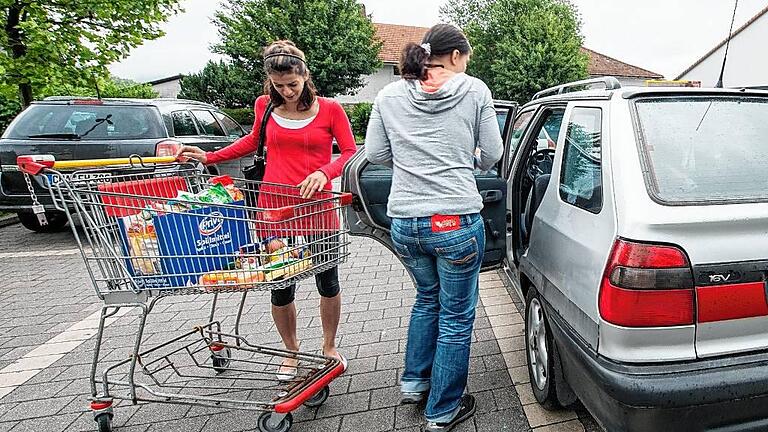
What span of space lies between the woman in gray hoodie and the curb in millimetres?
8509

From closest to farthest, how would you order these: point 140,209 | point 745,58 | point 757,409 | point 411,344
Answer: point 757,409, point 140,209, point 411,344, point 745,58

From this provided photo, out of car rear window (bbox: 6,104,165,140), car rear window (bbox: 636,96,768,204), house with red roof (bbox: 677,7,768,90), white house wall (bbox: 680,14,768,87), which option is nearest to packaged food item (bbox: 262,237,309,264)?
car rear window (bbox: 636,96,768,204)

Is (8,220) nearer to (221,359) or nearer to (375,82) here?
(221,359)

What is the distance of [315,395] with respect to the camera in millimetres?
2729

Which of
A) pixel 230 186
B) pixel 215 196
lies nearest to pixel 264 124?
pixel 230 186

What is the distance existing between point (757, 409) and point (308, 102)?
2.35 meters

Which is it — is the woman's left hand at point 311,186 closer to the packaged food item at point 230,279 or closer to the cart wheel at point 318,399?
the packaged food item at point 230,279

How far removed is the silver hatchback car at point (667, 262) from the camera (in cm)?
162

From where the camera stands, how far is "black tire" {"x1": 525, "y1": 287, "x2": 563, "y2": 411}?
2.42m

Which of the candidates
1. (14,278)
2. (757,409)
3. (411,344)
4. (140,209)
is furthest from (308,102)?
(14,278)

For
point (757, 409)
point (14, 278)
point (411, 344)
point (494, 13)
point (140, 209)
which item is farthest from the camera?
point (494, 13)

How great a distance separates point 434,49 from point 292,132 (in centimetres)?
93

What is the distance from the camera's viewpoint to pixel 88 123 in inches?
252

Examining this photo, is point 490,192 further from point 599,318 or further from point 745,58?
point 745,58
